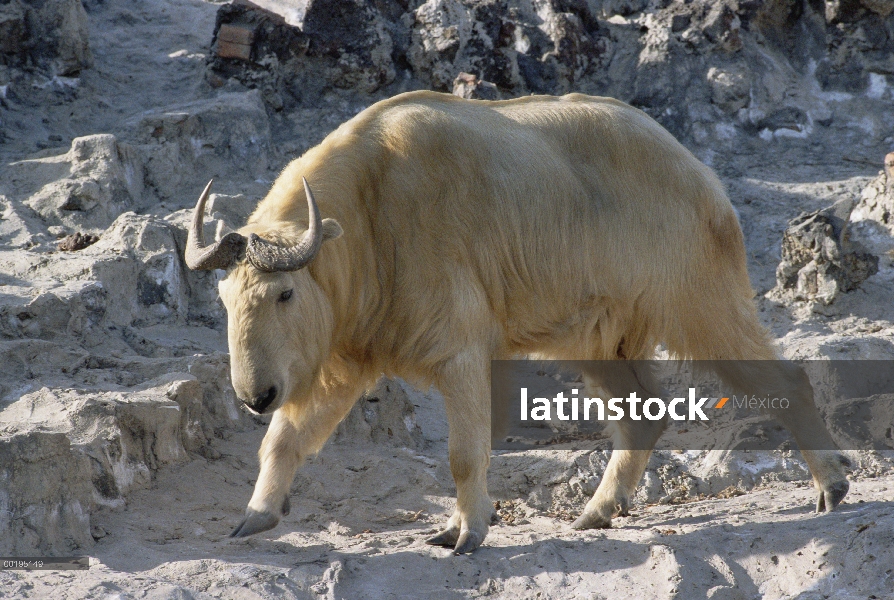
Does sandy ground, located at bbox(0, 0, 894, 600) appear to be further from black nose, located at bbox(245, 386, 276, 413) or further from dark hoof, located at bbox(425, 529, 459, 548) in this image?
black nose, located at bbox(245, 386, 276, 413)

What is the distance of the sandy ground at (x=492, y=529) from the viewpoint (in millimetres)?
4219

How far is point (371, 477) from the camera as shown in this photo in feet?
19.4

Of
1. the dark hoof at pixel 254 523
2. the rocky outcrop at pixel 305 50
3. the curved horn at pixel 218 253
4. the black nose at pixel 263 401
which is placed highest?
the rocky outcrop at pixel 305 50

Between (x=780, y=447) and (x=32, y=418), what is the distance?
175 inches

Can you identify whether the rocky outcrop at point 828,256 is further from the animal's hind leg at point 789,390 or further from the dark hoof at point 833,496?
the dark hoof at point 833,496

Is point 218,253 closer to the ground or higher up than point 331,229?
closer to the ground

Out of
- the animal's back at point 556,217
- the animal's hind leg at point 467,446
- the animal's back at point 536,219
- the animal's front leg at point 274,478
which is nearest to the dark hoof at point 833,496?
the animal's back at point 536,219

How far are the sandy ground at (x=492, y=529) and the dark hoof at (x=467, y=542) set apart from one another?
5 cm

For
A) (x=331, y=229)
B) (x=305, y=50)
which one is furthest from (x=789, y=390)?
(x=305, y=50)

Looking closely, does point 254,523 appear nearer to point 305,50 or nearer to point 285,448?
point 285,448

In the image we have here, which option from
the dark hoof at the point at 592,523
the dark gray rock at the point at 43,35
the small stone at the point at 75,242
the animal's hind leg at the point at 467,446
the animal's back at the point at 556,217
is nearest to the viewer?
the animal's hind leg at the point at 467,446

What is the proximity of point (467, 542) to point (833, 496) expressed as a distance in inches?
79.3

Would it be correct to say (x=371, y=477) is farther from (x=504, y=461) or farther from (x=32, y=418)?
(x=32, y=418)

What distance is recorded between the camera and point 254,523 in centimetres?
473
